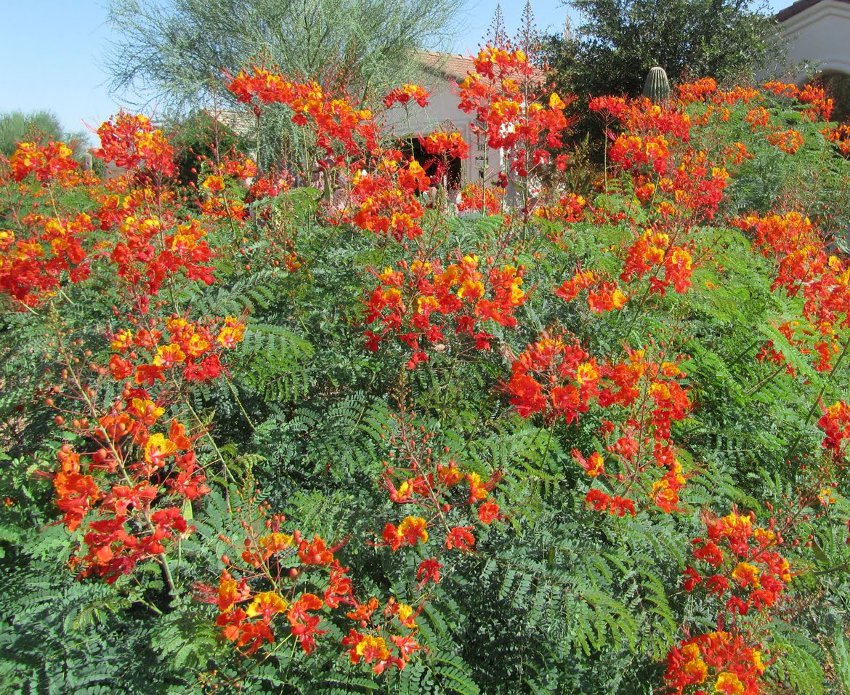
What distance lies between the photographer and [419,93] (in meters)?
3.96

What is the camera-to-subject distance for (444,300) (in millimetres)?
2338

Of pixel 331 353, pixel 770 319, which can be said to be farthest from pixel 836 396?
pixel 331 353

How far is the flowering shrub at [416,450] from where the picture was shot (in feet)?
5.72

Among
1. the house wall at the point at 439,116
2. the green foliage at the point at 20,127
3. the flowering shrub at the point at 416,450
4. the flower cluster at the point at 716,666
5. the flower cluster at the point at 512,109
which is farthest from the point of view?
the green foliage at the point at 20,127

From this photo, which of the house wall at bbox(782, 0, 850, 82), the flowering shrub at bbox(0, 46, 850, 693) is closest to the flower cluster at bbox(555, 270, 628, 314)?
the flowering shrub at bbox(0, 46, 850, 693)

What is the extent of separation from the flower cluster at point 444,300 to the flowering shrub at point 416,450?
0.05 feet

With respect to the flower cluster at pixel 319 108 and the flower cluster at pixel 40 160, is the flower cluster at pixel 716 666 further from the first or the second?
the flower cluster at pixel 40 160

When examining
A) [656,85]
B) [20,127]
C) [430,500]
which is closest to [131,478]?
[430,500]

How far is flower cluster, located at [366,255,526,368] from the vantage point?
90.6 inches

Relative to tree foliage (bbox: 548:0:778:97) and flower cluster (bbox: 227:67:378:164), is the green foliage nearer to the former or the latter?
tree foliage (bbox: 548:0:778:97)

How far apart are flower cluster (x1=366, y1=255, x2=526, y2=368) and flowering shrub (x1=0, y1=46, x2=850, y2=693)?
0.05ft

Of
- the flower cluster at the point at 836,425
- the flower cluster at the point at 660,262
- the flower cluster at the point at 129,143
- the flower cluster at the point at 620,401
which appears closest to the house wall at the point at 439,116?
the flower cluster at the point at 129,143

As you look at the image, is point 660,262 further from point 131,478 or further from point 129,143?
point 129,143

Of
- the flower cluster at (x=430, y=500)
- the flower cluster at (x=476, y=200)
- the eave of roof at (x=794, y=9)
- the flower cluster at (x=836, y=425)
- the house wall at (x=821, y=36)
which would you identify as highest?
the eave of roof at (x=794, y=9)
